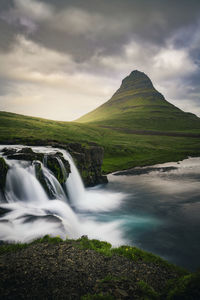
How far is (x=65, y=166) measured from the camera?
109 feet

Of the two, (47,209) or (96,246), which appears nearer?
(96,246)

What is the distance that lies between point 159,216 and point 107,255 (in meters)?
16.0

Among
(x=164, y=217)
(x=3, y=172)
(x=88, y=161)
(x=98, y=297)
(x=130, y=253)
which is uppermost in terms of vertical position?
(x=3, y=172)

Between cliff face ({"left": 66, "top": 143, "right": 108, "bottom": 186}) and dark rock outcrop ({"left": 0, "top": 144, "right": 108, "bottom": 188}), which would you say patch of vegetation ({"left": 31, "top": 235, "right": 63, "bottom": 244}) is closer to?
dark rock outcrop ({"left": 0, "top": 144, "right": 108, "bottom": 188})

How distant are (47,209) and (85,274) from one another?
13.2 meters

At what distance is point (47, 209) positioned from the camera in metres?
22.0

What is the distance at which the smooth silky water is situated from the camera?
16891 mm

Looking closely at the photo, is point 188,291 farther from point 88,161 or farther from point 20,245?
point 88,161

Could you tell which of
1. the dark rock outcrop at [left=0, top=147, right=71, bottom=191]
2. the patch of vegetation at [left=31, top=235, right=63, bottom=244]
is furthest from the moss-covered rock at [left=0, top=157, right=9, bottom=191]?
the patch of vegetation at [left=31, top=235, right=63, bottom=244]

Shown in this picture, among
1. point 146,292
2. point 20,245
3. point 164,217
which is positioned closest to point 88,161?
point 164,217

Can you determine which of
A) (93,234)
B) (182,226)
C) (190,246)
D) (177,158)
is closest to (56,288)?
(93,234)

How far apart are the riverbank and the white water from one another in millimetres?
3402

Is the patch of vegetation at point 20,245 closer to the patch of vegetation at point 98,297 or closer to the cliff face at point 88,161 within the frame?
the patch of vegetation at point 98,297

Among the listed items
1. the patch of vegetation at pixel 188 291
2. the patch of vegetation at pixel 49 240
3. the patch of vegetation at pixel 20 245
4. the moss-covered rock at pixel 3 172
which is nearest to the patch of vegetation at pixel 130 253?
the patch of vegetation at pixel 49 240
